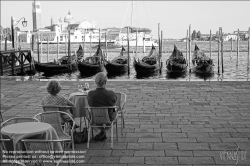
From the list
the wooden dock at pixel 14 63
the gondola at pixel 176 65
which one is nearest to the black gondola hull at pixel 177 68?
the gondola at pixel 176 65

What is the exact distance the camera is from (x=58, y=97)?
16.1ft

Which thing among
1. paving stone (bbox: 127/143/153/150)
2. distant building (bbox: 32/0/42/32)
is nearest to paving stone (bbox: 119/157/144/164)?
paving stone (bbox: 127/143/153/150)

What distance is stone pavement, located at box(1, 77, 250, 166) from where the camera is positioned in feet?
14.6

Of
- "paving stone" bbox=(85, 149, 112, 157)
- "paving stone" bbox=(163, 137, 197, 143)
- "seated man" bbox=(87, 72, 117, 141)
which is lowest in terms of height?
"paving stone" bbox=(85, 149, 112, 157)

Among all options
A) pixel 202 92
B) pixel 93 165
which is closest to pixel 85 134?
pixel 93 165

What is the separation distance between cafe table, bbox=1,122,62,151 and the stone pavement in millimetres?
785

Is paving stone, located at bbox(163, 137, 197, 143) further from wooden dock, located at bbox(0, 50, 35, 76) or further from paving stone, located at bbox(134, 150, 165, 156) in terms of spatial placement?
wooden dock, located at bbox(0, 50, 35, 76)

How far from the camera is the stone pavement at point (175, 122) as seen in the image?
4.46m

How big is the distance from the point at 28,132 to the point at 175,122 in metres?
3.25

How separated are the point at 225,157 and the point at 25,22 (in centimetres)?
1970

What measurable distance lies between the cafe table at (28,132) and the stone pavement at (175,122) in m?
0.79

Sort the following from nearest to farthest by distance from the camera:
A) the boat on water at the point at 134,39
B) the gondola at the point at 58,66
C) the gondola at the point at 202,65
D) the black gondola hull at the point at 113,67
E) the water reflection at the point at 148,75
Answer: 1. the gondola at the point at 58,66
2. the water reflection at the point at 148,75
3. the gondola at the point at 202,65
4. the black gondola hull at the point at 113,67
5. the boat on water at the point at 134,39

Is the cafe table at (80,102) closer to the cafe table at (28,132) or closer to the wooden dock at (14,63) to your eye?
the cafe table at (28,132)

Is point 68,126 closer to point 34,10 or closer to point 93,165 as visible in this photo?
point 93,165
